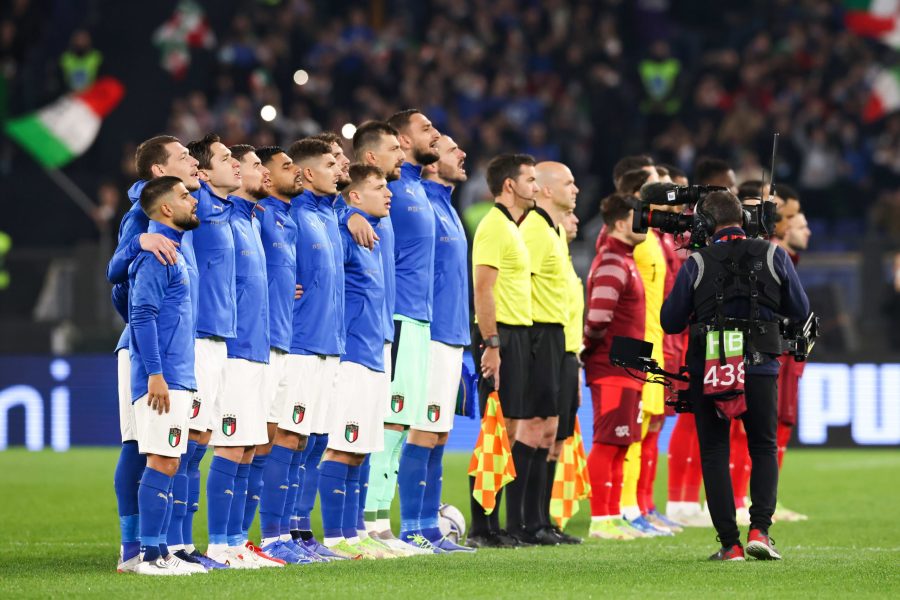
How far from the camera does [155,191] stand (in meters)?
8.94

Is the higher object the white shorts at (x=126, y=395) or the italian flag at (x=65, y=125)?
the italian flag at (x=65, y=125)

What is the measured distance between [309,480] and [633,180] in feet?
12.4

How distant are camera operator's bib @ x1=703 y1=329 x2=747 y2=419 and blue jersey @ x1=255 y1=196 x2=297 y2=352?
238 centimetres

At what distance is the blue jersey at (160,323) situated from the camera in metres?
8.75

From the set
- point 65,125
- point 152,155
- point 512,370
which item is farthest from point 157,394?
point 65,125

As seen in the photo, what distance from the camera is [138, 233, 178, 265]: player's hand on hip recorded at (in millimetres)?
8789

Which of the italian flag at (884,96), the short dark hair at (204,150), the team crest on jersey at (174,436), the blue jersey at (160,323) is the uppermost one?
the italian flag at (884,96)

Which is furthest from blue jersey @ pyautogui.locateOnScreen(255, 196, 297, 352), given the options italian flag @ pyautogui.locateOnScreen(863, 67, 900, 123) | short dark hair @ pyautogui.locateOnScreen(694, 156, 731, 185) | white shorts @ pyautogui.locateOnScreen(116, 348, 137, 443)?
italian flag @ pyautogui.locateOnScreen(863, 67, 900, 123)

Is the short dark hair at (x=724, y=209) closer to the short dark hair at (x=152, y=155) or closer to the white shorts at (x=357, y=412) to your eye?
the white shorts at (x=357, y=412)

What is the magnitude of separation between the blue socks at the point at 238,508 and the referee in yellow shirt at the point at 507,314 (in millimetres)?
2022

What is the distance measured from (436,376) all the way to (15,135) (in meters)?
14.4

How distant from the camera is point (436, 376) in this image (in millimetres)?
10750

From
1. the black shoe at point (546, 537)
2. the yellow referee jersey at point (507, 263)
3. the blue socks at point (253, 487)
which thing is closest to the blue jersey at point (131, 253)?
the blue socks at point (253, 487)

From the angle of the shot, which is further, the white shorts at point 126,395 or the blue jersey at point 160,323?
the white shorts at point 126,395
